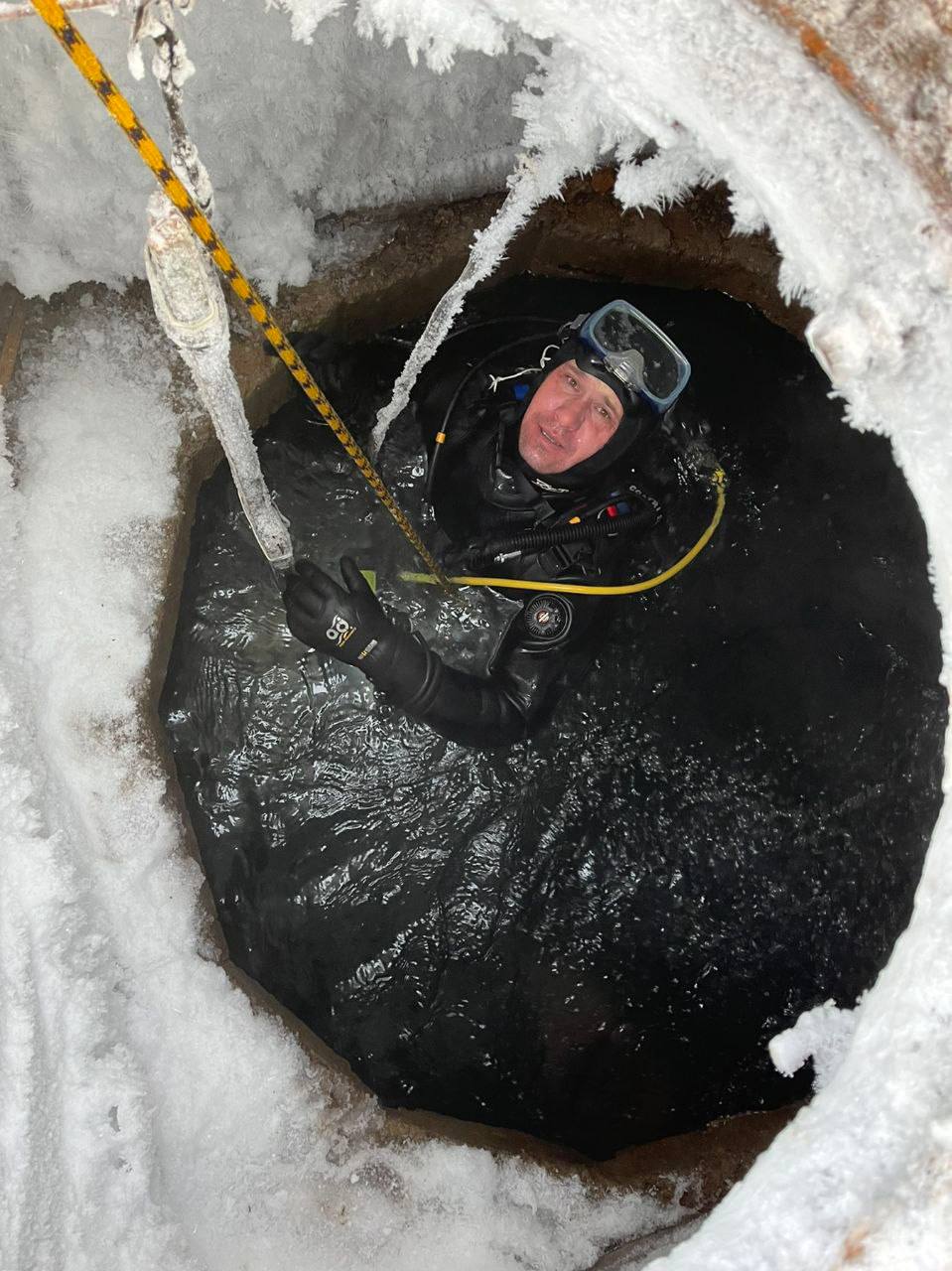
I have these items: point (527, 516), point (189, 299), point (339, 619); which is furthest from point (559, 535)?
point (189, 299)

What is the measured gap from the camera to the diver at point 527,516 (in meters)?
2.59

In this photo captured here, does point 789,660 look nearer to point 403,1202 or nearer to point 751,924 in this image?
point 751,924

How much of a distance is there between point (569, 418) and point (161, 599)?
4.62ft

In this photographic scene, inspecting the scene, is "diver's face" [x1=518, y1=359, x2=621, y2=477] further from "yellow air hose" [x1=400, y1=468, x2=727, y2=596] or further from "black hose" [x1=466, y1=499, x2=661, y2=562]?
"yellow air hose" [x1=400, y1=468, x2=727, y2=596]

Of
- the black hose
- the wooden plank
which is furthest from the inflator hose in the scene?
the wooden plank

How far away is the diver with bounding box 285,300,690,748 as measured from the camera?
2.59m

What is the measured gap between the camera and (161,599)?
2.49 metres

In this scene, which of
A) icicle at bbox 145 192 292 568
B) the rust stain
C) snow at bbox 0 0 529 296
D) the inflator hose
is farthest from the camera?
the inflator hose

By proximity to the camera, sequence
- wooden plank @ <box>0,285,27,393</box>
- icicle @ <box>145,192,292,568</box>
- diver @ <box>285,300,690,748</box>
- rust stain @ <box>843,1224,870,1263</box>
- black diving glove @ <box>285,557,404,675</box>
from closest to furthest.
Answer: rust stain @ <box>843,1224,870,1263</box>
icicle @ <box>145,192,292,568</box>
wooden plank @ <box>0,285,27,393</box>
black diving glove @ <box>285,557,404,675</box>
diver @ <box>285,300,690,748</box>

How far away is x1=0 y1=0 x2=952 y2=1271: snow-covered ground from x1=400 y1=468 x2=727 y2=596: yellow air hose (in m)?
1.04

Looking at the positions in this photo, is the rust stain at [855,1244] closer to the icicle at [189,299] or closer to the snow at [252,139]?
the icicle at [189,299]

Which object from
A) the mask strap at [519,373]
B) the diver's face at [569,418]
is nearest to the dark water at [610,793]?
the mask strap at [519,373]

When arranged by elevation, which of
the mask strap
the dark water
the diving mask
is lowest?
the dark water

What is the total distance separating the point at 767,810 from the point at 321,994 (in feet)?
5.99
